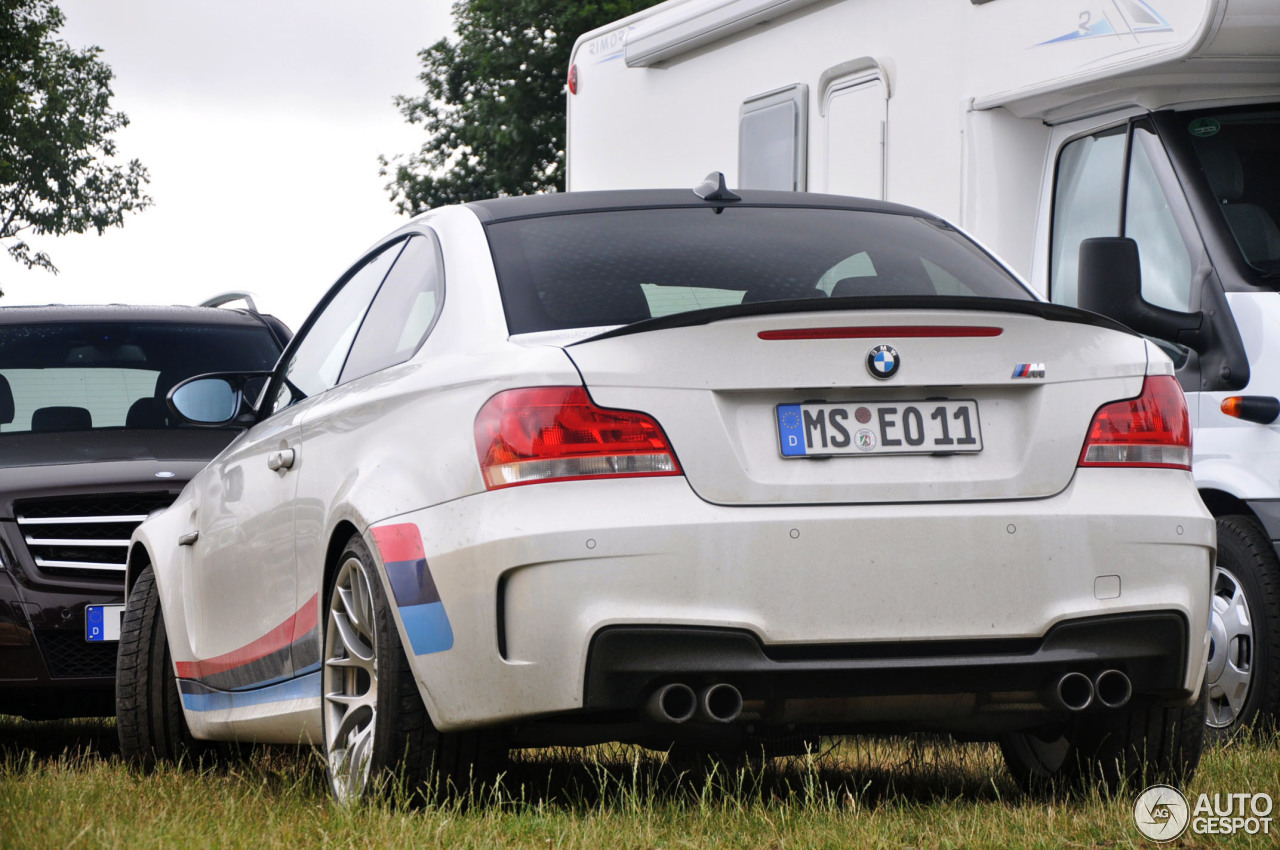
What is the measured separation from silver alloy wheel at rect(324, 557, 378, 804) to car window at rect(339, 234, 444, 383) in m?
0.61

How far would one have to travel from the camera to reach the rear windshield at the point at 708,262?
14.5ft

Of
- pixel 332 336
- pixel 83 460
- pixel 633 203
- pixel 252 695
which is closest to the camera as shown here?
pixel 633 203

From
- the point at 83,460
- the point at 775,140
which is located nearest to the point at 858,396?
the point at 83,460

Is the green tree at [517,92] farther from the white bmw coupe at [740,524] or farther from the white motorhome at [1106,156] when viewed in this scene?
the white bmw coupe at [740,524]

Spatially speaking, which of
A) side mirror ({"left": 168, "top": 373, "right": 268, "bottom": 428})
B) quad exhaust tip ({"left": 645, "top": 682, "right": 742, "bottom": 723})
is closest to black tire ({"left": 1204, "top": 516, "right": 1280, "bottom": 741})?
quad exhaust tip ({"left": 645, "top": 682, "right": 742, "bottom": 723})

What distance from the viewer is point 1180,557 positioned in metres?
4.20

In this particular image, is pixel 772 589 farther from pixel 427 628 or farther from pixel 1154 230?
pixel 1154 230

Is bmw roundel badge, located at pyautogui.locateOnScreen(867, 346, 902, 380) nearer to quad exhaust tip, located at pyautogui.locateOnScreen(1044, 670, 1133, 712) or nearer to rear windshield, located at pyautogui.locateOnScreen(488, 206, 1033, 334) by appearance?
rear windshield, located at pyautogui.locateOnScreen(488, 206, 1033, 334)

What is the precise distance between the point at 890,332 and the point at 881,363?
85mm

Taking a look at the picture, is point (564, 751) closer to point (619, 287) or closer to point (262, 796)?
point (262, 796)

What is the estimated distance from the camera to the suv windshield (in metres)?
6.42

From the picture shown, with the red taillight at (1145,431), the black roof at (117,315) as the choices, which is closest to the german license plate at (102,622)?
the black roof at (117,315)

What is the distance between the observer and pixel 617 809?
4449mm

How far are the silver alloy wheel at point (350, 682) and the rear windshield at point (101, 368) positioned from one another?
3.91 metres
